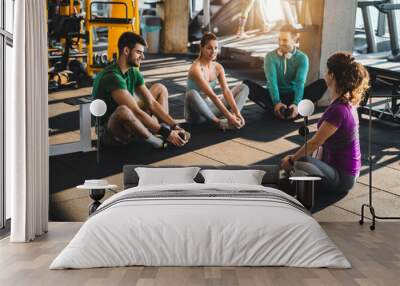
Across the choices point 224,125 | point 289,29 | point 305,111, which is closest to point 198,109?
point 224,125

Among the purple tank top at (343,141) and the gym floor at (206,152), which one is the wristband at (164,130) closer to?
the gym floor at (206,152)

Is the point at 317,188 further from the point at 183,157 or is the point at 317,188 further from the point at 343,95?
the point at 183,157

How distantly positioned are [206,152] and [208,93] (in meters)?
0.54

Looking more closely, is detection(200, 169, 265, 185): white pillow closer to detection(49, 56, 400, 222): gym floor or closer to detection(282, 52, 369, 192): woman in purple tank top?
detection(49, 56, 400, 222): gym floor

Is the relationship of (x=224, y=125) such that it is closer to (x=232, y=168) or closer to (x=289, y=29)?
(x=232, y=168)

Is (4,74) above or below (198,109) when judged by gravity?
above

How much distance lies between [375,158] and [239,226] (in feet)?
7.09

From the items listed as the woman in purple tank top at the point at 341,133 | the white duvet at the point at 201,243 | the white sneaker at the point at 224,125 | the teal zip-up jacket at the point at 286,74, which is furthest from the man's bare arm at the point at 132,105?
the white duvet at the point at 201,243

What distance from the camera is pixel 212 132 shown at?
580 cm

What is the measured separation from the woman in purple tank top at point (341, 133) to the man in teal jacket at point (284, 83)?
263 millimetres

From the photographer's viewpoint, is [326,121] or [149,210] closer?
[149,210]

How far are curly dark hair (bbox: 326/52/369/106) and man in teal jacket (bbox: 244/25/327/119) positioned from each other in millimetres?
266

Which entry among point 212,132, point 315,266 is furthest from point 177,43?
point 315,266

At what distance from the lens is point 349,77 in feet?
18.8
